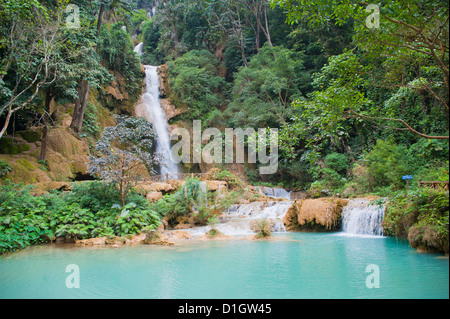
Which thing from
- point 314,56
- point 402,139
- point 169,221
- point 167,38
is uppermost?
point 167,38

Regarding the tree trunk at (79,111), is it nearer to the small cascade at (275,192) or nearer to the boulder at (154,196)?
the boulder at (154,196)

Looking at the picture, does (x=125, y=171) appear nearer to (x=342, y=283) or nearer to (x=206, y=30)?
→ (x=342, y=283)

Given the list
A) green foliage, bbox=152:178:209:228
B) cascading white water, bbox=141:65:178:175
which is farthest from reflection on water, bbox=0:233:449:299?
cascading white water, bbox=141:65:178:175

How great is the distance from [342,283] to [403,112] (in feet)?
40.3

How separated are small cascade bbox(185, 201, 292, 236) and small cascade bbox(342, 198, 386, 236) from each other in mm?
2322

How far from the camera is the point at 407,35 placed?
13.9 ft

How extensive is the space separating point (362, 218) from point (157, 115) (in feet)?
55.2

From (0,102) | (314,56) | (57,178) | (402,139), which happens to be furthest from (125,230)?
(314,56)

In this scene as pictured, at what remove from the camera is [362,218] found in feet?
30.4

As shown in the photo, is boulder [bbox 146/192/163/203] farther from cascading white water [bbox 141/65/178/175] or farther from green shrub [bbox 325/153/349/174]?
green shrub [bbox 325/153/349/174]

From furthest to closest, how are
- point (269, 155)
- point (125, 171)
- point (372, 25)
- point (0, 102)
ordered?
1. point (269, 155)
2. point (0, 102)
3. point (125, 171)
4. point (372, 25)

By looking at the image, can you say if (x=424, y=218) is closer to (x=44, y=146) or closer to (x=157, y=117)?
(x=44, y=146)

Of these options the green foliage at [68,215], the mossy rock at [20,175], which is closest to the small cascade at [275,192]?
the green foliage at [68,215]

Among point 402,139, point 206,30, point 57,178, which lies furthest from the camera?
point 206,30
